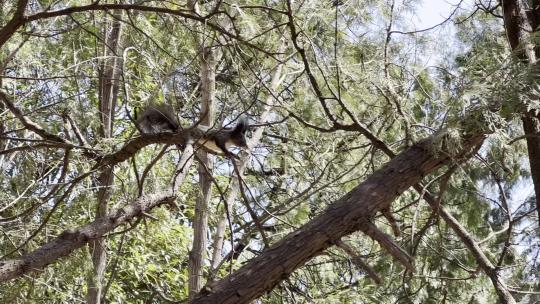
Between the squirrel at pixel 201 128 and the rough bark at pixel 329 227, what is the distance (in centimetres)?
53

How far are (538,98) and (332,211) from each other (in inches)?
32.2

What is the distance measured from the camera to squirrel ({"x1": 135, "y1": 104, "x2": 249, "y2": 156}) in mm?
3078

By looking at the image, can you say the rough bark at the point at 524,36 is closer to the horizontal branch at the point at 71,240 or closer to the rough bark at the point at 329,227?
the rough bark at the point at 329,227

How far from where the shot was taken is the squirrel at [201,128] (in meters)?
3.08

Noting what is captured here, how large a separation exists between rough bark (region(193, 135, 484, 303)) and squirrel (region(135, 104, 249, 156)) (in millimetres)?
534

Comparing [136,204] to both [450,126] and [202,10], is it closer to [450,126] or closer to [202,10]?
[450,126]

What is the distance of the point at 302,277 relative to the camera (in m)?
5.67

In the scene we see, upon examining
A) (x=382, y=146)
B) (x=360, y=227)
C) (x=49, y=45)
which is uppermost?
(x=49, y=45)

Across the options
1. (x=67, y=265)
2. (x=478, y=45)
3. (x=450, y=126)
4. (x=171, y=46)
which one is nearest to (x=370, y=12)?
(x=478, y=45)

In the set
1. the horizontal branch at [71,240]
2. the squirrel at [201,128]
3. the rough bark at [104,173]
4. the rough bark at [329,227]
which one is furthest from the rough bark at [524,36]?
the rough bark at [104,173]

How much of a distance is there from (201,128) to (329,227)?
75cm

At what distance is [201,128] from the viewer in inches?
124

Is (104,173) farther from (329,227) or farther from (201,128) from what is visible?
(329,227)

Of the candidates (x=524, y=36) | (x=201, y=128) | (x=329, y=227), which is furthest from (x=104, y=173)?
(x=524, y=36)
